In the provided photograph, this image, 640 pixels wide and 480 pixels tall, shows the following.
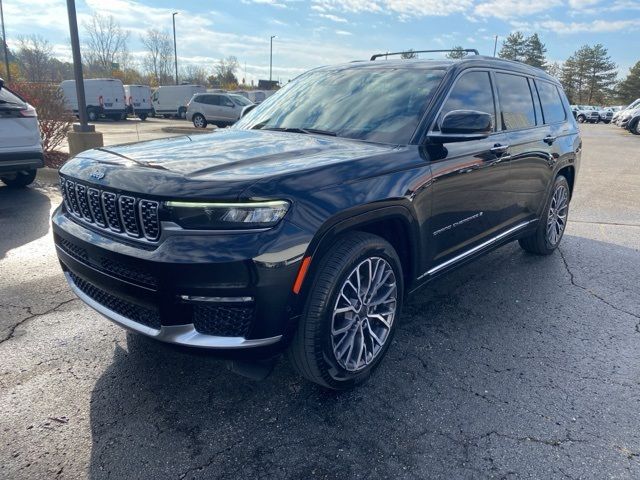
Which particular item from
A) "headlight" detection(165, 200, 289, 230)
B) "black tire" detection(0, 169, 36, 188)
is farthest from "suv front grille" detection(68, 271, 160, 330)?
"black tire" detection(0, 169, 36, 188)

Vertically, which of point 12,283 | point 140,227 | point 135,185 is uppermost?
point 135,185

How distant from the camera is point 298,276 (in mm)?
2211

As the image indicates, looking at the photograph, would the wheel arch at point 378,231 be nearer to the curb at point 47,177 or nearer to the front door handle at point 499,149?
the front door handle at point 499,149

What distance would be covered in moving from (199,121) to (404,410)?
2446 centimetres

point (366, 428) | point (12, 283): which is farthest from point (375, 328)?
point (12, 283)

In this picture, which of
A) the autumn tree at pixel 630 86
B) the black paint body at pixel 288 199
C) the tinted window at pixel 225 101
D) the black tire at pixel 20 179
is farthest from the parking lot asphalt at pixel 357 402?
the autumn tree at pixel 630 86

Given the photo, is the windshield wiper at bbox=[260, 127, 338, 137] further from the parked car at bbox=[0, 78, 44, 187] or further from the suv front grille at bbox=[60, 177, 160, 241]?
the parked car at bbox=[0, 78, 44, 187]

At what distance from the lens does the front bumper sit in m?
2.09

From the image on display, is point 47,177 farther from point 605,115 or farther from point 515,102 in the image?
point 605,115

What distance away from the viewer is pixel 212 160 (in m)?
2.51

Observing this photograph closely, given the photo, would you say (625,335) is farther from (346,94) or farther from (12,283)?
(12,283)

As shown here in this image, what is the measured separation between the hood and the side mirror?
37cm

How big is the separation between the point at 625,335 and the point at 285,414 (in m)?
2.58

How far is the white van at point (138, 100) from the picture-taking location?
32.4m
